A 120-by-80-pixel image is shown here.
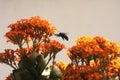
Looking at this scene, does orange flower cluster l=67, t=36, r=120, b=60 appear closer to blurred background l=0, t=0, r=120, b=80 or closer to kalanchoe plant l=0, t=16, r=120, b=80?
kalanchoe plant l=0, t=16, r=120, b=80

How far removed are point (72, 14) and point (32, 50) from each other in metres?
0.87

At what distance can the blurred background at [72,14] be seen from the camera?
159cm

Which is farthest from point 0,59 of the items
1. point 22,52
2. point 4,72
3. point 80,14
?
point 80,14

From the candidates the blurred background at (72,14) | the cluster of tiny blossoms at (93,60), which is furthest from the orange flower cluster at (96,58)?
the blurred background at (72,14)

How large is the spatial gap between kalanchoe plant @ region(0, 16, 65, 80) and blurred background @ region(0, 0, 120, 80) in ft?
2.76

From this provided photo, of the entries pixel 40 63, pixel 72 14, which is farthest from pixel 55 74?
pixel 72 14

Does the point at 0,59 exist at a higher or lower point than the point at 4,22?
lower

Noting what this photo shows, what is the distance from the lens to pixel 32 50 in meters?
0.76

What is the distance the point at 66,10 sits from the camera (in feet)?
5.28

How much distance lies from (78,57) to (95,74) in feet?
0.25

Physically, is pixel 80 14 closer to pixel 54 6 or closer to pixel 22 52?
pixel 54 6

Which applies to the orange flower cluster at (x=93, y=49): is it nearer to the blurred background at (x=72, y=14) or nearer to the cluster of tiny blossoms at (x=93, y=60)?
the cluster of tiny blossoms at (x=93, y=60)

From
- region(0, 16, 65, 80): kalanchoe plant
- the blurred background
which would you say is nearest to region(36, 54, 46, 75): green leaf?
region(0, 16, 65, 80): kalanchoe plant

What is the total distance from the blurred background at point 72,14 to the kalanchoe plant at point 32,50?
84 centimetres
